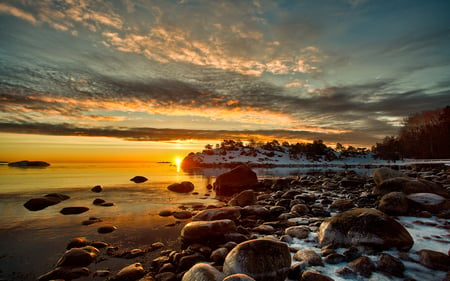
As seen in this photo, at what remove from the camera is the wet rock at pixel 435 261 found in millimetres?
4660

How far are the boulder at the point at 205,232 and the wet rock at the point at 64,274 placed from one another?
317 cm

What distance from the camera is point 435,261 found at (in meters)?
4.75

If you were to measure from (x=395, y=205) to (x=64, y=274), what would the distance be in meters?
12.1

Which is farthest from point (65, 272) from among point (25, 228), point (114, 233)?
point (25, 228)

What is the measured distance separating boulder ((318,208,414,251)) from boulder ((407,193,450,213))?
4828 mm

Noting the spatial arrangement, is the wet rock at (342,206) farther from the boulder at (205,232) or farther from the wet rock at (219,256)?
the wet rock at (219,256)

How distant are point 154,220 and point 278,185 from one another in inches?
695

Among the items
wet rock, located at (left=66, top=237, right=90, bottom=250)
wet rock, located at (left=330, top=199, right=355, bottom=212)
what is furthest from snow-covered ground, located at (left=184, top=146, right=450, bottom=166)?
wet rock, located at (left=66, top=237, right=90, bottom=250)

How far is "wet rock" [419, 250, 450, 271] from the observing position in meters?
4.66

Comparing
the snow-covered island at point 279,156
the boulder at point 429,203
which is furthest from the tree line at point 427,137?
the boulder at point 429,203

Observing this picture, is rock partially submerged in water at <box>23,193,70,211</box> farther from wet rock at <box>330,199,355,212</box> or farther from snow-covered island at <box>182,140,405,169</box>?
snow-covered island at <box>182,140,405,169</box>

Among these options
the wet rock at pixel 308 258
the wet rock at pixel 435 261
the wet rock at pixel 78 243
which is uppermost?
the wet rock at pixel 435 261

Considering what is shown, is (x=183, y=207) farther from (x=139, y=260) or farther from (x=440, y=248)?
(x=440, y=248)

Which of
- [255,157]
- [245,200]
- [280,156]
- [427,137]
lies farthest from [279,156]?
[245,200]
